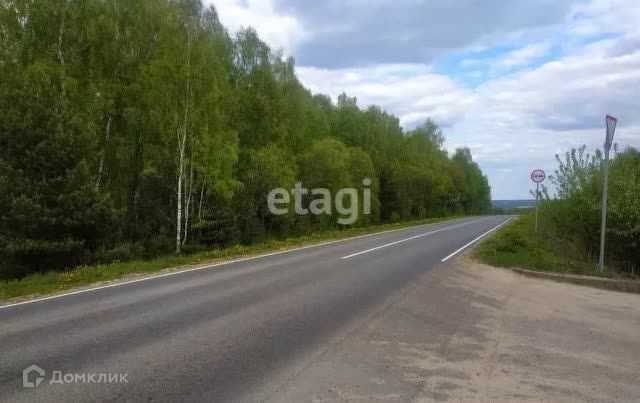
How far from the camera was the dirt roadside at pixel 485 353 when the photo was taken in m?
4.55

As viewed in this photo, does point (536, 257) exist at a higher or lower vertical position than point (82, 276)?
higher

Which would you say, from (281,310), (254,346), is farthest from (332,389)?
(281,310)

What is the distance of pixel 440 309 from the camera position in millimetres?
8094

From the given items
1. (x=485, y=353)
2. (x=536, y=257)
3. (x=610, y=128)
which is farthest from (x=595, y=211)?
(x=485, y=353)

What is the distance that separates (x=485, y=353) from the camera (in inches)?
225

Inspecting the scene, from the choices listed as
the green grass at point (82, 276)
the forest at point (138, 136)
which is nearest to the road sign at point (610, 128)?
the green grass at point (82, 276)

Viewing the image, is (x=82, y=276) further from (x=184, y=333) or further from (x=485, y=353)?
(x=485, y=353)

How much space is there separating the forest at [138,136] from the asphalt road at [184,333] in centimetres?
896

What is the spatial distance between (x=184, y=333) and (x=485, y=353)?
382 centimetres

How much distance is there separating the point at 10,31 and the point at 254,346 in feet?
74.5

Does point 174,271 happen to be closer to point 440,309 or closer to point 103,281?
point 103,281

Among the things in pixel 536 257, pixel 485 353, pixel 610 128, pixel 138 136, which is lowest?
pixel 485 353

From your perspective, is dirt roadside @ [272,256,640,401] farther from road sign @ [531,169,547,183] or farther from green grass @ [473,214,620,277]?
road sign @ [531,169,547,183]

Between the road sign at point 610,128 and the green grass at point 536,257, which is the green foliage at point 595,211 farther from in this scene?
the road sign at point 610,128
